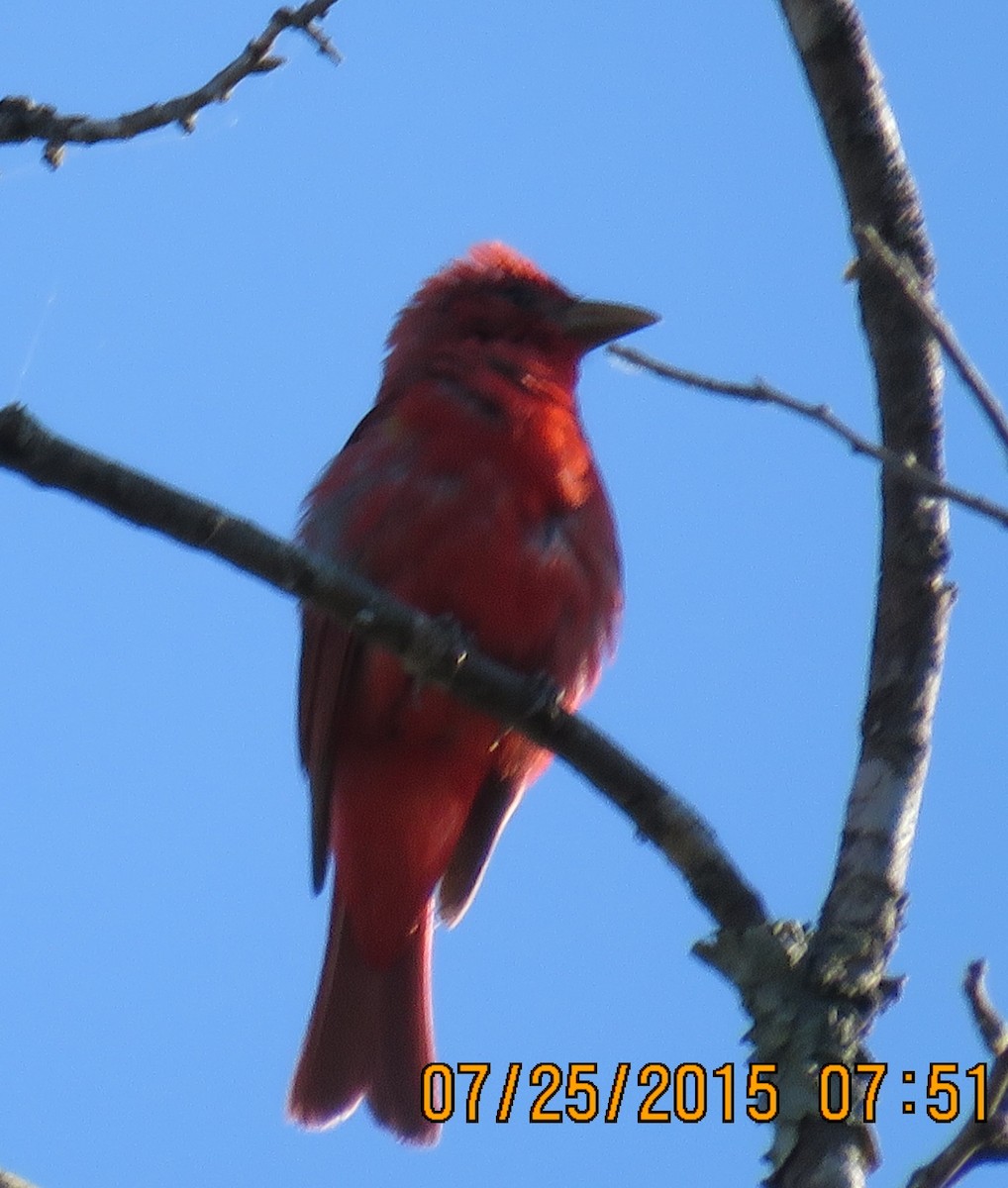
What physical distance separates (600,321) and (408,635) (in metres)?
2.45

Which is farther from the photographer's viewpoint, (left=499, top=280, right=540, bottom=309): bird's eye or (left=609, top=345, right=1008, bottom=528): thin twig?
(left=499, top=280, right=540, bottom=309): bird's eye

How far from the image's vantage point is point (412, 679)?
449 centimetres

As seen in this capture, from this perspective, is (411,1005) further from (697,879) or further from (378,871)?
(697,879)

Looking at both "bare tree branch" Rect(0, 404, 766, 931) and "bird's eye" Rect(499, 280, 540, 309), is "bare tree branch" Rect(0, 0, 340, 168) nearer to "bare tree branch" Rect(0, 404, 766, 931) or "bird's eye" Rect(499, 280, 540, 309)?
"bare tree branch" Rect(0, 404, 766, 931)

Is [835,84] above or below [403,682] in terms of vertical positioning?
above

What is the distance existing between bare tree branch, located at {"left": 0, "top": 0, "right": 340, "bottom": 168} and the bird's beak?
2.12 m

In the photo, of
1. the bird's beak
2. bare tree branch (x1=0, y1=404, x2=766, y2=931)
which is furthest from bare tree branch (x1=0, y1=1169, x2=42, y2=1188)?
the bird's beak

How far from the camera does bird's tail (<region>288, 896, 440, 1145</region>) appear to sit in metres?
4.64

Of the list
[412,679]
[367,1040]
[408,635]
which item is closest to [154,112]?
[408,635]

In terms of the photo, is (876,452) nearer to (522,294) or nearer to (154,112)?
(154,112)

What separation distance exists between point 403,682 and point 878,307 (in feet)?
5.47

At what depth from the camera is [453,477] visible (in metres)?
4.51

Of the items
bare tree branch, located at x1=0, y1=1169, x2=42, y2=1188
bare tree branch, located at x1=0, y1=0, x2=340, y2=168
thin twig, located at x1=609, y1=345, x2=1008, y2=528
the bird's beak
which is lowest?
bare tree branch, located at x1=0, y1=1169, x2=42, y2=1188

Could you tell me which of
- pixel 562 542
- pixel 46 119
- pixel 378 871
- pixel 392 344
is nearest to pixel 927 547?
pixel 562 542
